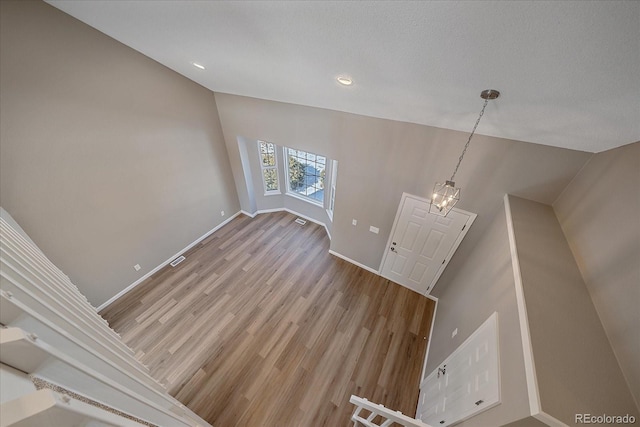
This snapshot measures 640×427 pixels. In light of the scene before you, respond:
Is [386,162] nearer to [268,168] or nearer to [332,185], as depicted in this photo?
[332,185]

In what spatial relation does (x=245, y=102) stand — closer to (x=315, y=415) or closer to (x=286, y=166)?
(x=286, y=166)

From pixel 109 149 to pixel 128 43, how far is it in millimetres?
1352

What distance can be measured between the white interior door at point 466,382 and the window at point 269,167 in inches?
186

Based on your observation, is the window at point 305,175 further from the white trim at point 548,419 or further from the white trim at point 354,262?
the white trim at point 548,419

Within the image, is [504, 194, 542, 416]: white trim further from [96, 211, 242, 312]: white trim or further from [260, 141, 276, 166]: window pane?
[96, 211, 242, 312]: white trim

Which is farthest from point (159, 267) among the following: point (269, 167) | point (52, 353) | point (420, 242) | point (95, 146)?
point (420, 242)

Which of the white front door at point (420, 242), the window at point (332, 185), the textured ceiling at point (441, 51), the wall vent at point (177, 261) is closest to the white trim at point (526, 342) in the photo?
the textured ceiling at point (441, 51)

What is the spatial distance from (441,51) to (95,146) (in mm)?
3944

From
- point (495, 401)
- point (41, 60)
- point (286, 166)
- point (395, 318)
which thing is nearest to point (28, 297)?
point (495, 401)

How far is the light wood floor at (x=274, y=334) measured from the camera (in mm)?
2660

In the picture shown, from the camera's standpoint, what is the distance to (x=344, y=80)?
1941mm

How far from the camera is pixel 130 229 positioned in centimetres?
350

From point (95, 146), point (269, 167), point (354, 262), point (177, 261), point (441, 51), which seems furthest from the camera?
point (269, 167)

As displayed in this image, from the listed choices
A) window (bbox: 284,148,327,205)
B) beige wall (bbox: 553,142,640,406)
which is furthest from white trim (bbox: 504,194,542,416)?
window (bbox: 284,148,327,205)
